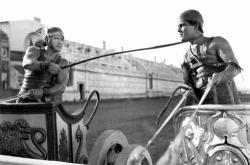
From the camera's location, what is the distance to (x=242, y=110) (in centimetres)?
192

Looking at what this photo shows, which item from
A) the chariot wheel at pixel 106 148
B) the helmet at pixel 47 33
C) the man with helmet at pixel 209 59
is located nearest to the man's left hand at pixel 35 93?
the helmet at pixel 47 33

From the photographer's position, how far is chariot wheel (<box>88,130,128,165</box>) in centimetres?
261

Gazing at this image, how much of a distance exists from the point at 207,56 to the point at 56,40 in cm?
146

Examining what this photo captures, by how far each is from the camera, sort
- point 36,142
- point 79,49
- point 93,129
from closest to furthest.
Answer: point 36,142 → point 93,129 → point 79,49

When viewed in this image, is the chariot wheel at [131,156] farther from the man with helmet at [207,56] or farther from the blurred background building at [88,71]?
the blurred background building at [88,71]

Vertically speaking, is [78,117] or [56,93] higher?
[56,93]

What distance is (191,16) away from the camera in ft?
7.62

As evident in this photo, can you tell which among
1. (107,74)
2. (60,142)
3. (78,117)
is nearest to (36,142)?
(60,142)

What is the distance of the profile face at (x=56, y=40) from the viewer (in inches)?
122

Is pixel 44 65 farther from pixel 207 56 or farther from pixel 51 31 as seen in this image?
pixel 207 56

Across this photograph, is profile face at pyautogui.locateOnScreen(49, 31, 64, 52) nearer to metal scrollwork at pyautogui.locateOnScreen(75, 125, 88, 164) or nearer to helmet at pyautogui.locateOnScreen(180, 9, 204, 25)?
metal scrollwork at pyautogui.locateOnScreen(75, 125, 88, 164)

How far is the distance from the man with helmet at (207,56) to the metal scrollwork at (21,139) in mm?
1373

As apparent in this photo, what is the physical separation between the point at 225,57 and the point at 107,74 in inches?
582

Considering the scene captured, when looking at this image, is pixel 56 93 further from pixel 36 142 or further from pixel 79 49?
pixel 79 49
